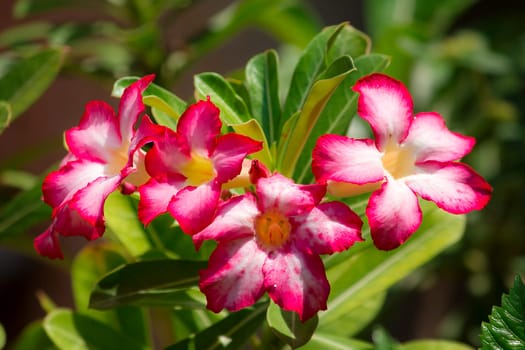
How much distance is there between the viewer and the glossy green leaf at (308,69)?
31.1 inches

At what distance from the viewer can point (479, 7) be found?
241 centimetres

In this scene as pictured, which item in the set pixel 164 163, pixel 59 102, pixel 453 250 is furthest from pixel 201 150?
pixel 59 102

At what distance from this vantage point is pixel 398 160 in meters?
0.68

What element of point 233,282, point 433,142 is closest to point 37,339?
point 233,282

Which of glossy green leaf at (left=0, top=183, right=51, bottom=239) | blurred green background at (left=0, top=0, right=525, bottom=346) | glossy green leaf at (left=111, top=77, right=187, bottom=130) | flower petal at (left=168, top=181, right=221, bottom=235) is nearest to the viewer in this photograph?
flower petal at (left=168, top=181, right=221, bottom=235)

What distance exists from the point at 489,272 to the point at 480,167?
0.78ft

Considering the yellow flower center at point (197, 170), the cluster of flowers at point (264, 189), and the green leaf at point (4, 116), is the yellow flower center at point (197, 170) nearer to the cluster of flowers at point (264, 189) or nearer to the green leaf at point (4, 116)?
the cluster of flowers at point (264, 189)

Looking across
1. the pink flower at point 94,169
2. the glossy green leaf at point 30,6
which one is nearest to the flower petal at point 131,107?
the pink flower at point 94,169

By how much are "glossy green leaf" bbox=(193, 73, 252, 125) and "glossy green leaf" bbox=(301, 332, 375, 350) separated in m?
0.26

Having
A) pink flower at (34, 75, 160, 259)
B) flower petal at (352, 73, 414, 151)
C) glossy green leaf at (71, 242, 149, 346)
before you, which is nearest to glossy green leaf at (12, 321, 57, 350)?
glossy green leaf at (71, 242, 149, 346)

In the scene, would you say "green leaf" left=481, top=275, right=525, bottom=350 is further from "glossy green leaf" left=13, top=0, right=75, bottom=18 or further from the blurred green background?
"glossy green leaf" left=13, top=0, right=75, bottom=18

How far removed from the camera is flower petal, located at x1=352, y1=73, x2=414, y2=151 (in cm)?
66

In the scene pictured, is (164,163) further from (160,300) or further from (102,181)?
(160,300)

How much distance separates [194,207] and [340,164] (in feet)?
0.40
